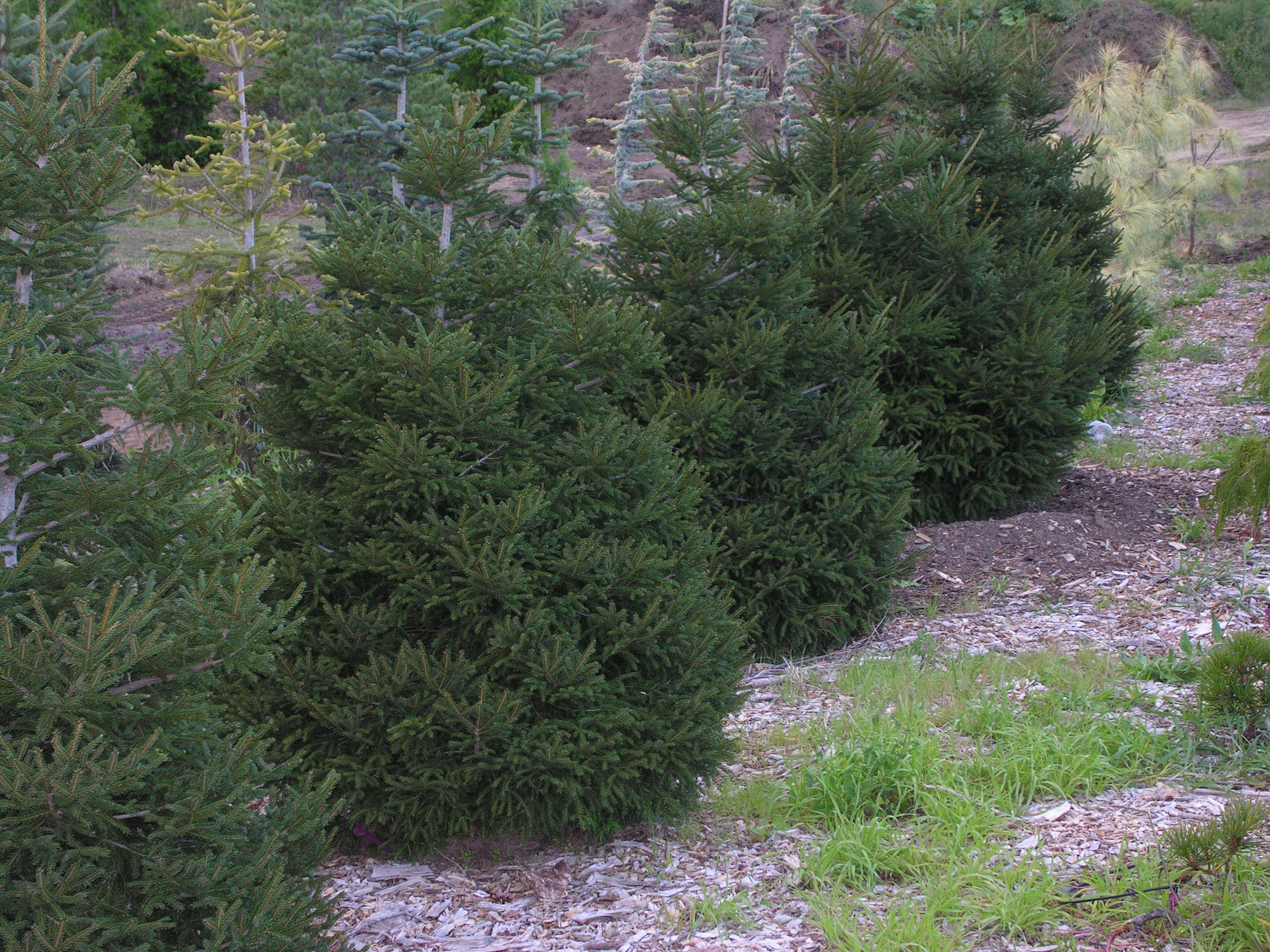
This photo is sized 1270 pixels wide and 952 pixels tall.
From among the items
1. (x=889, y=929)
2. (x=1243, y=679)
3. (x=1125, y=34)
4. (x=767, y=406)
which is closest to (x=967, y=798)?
(x=889, y=929)

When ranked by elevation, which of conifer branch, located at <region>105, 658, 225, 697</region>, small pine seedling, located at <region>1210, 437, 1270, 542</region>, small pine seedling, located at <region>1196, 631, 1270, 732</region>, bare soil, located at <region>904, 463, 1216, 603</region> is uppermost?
conifer branch, located at <region>105, 658, 225, 697</region>

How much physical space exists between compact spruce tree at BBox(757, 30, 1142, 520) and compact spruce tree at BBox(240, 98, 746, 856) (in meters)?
2.65

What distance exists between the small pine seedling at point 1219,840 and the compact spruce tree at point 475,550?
1.29 metres

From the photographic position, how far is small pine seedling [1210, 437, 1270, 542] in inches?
147

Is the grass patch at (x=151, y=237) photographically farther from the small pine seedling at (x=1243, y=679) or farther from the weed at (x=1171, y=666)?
the small pine seedling at (x=1243, y=679)

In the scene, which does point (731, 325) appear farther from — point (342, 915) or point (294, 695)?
point (342, 915)

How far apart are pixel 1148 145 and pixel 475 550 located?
579 inches

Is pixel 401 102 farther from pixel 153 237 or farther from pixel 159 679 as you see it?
pixel 153 237

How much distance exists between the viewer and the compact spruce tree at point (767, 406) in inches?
183

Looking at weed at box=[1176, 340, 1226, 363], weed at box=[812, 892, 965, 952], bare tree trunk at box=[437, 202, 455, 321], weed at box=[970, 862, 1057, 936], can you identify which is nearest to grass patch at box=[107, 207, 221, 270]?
bare tree trunk at box=[437, 202, 455, 321]

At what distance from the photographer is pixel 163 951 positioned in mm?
1927

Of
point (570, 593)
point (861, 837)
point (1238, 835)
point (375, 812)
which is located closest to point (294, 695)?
point (375, 812)

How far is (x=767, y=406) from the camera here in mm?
4832

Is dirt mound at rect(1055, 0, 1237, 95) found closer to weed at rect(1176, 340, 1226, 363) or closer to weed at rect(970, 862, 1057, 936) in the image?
weed at rect(1176, 340, 1226, 363)
